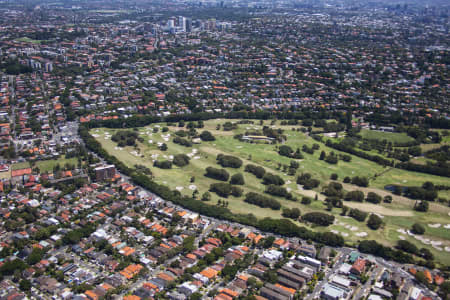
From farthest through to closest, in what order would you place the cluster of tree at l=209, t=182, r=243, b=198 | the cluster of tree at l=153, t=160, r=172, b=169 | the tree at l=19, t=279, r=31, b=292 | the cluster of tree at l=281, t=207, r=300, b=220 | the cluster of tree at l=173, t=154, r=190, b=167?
the cluster of tree at l=173, t=154, r=190, b=167, the cluster of tree at l=153, t=160, r=172, b=169, the cluster of tree at l=209, t=182, r=243, b=198, the cluster of tree at l=281, t=207, r=300, b=220, the tree at l=19, t=279, r=31, b=292

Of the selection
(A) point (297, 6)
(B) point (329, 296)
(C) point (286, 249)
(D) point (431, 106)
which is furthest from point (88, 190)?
(A) point (297, 6)

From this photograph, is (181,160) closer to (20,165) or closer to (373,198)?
(20,165)

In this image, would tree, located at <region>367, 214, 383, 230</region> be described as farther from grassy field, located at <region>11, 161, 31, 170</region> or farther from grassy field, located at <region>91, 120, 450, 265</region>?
grassy field, located at <region>11, 161, 31, 170</region>

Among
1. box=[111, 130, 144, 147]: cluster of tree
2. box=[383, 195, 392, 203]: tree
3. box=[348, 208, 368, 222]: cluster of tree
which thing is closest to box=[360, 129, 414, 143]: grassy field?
box=[383, 195, 392, 203]: tree

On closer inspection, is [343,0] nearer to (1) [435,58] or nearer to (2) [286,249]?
Result: (1) [435,58]

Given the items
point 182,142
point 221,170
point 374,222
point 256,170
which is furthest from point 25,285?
point 182,142

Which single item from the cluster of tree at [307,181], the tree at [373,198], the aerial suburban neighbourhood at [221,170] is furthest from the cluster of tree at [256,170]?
the tree at [373,198]
